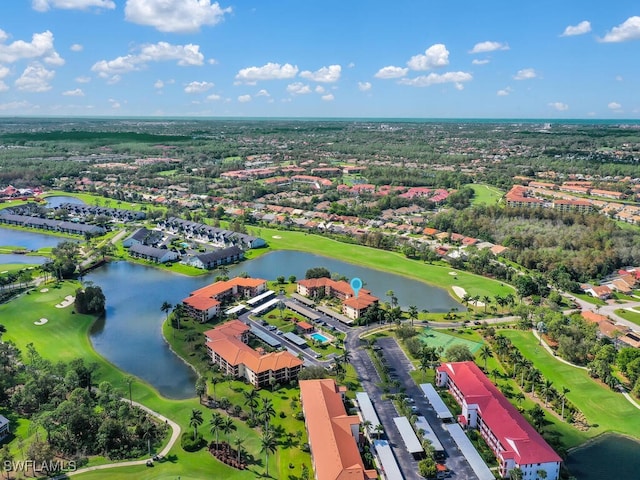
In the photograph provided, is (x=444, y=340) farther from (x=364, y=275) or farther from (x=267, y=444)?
(x=267, y=444)

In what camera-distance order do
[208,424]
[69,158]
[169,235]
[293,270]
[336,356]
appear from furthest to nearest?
1. [69,158]
2. [169,235]
3. [293,270]
4. [336,356]
5. [208,424]

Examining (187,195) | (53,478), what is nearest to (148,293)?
(53,478)

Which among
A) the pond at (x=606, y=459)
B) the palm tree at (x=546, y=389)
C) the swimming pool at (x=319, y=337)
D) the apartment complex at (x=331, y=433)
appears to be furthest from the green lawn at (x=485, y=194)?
the apartment complex at (x=331, y=433)

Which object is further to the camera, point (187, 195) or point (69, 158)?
point (69, 158)

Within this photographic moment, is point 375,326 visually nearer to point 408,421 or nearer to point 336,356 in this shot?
point 336,356

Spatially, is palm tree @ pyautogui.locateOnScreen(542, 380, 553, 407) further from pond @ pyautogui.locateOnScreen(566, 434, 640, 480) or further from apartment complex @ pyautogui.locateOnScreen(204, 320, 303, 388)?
apartment complex @ pyautogui.locateOnScreen(204, 320, 303, 388)

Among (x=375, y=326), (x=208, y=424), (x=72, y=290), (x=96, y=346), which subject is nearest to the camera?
(x=208, y=424)
